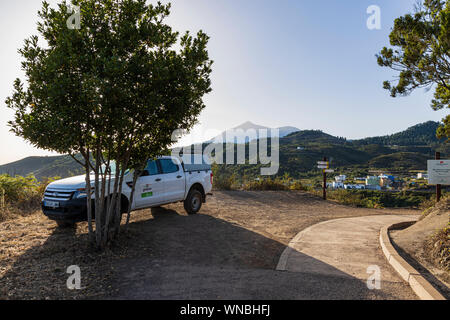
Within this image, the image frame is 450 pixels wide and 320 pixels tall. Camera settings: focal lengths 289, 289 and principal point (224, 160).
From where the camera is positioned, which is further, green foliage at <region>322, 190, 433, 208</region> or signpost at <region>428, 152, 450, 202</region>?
green foliage at <region>322, 190, 433, 208</region>

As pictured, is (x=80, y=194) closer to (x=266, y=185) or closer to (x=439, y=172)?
(x=439, y=172)

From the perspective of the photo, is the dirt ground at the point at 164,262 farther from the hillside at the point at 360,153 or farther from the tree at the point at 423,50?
the hillside at the point at 360,153

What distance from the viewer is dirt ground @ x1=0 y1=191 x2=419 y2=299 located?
3.92 meters

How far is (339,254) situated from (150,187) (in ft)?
16.4

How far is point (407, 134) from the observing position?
70.8 meters

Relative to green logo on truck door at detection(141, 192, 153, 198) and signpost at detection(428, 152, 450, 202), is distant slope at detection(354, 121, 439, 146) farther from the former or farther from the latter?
green logo on truck door at detection(141, 192, 153, 198)

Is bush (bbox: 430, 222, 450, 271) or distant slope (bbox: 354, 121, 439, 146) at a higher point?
distant slope (bbox: 354, 121, 439, 146)

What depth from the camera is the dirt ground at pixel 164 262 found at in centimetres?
392

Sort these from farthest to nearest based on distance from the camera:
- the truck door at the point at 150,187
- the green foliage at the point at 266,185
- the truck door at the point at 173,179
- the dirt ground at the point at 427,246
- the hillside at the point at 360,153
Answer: the hillside at the point at 360,153, the green foliage at the point at 266,185, the truck door at the point at 173,179, the truck door at the point at 150,187, the dirt ground at the point at 427,246

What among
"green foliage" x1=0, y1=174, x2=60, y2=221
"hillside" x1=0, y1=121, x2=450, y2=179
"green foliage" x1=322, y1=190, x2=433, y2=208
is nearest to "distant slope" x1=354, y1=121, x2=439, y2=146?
"hillside" x1=0, y1=121, x2=450, y2=179

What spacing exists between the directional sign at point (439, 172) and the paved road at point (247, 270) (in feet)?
17.1

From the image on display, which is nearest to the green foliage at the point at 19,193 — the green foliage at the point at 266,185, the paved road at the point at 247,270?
the paved road at the point at 247,270
